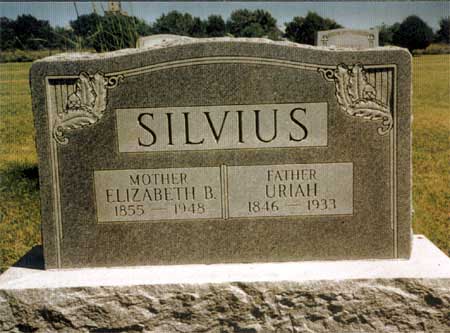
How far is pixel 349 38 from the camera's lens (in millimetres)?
8461

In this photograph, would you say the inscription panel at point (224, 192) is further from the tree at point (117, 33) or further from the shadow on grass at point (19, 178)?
the shadow on grass at point (19, 178)

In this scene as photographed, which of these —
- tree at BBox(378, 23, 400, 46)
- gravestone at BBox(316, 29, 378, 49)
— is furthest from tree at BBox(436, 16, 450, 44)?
gravestone at BBox(316, 29, 378, 49)

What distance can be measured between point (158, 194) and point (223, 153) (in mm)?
470

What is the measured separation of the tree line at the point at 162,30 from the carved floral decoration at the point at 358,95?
246 cm

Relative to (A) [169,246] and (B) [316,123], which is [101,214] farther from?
(B) [316,123]

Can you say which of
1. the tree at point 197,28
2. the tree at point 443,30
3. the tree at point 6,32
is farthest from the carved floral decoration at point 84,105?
the tree at point 197,28

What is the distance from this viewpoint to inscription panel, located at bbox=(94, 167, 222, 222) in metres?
3.58

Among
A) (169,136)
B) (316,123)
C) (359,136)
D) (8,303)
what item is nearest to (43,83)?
(169,136)

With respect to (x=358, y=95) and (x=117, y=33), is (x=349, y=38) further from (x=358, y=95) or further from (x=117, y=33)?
(x=358, y=95)

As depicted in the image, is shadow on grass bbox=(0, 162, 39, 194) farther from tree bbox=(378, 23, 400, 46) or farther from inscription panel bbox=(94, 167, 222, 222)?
tree bbox=(378, 23, 400, 46)

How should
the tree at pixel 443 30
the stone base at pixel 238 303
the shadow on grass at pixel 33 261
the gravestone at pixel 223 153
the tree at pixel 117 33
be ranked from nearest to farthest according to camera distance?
the stone base at pixel 238 303 < the gravestone at pixel 223 153 < the shadow on grass at pixel 33 261 < the tree at pixel 117 33 < the tree at pixel 443 30

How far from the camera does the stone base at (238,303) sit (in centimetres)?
335

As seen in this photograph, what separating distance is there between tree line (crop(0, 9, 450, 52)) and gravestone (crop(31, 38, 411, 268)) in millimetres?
1494

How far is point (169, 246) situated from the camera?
11.9ft
